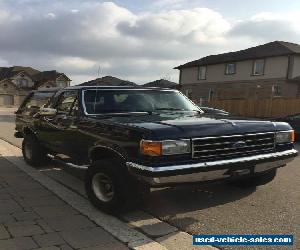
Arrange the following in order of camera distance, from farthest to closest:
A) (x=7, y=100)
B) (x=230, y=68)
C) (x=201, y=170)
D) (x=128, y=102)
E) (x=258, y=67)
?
(x=7, y=100) → (x=230, y=68) → (x=258, y=67) → (x=128, y=102) → (x=201, y=170)

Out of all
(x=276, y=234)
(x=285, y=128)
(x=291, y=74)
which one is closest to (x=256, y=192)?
(x=285, y=128)

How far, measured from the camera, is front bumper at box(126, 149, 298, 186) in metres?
4.54

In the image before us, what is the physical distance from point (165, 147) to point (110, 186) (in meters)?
1.14

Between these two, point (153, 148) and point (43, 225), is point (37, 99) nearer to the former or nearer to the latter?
point (43, 225)

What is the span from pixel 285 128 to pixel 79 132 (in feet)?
9.73

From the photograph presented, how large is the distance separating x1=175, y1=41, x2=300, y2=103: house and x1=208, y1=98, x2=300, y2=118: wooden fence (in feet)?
20.1

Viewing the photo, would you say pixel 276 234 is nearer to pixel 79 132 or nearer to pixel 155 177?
pixel 155 177

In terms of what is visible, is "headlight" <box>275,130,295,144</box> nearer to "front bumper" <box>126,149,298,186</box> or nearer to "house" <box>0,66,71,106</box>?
"front bumper" <box>126,149,298,186</box>

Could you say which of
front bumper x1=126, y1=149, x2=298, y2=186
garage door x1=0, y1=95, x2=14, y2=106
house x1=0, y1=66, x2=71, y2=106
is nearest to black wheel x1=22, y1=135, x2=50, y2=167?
front bumper x1=126, y1=149, x2=298, y2=186

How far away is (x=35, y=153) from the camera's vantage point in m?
8.15

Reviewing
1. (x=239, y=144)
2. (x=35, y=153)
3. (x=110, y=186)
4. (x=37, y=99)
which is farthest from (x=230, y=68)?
(x=110, y=186)

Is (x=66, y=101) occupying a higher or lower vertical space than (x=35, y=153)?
higher

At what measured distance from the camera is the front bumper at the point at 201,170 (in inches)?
179

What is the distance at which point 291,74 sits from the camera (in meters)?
34.2
